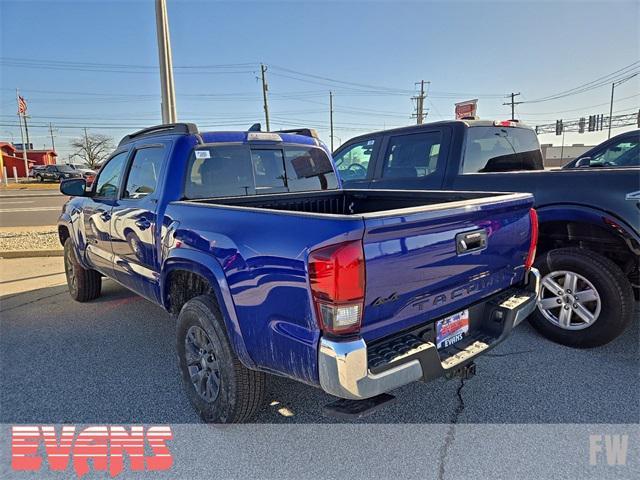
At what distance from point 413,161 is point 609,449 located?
11.2 ft

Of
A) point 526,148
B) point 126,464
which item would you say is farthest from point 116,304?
point 526,148

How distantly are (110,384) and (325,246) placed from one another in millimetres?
2439

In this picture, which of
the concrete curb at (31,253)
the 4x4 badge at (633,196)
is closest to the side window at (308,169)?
the 4x4 badge at (633,196)

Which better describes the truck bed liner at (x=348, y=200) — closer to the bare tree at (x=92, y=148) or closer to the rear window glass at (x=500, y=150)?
the rear window glass at (x=500, y=150)

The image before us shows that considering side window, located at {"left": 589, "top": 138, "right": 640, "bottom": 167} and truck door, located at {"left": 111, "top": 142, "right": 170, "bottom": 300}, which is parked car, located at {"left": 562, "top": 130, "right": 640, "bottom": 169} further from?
truck door, located at {"left": 111, "top": 142, "right": 170, "bottom": 300}

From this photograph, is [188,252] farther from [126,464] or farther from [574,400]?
[574,400]

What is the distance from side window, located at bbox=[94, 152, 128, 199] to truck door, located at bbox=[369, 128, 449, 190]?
2916 millimetres

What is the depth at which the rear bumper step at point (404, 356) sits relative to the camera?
1812 mm

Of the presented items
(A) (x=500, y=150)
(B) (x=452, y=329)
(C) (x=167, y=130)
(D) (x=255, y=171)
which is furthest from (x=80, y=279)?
(A) (x=500, y=150)

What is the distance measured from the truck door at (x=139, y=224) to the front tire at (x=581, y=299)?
339cm

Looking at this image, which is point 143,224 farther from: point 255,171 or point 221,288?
point 221,288

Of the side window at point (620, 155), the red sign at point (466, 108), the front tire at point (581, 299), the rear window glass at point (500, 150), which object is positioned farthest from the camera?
the red sign at point (466, 108)

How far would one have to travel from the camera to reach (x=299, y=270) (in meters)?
1.89

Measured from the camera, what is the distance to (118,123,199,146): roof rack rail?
3.30 meters
